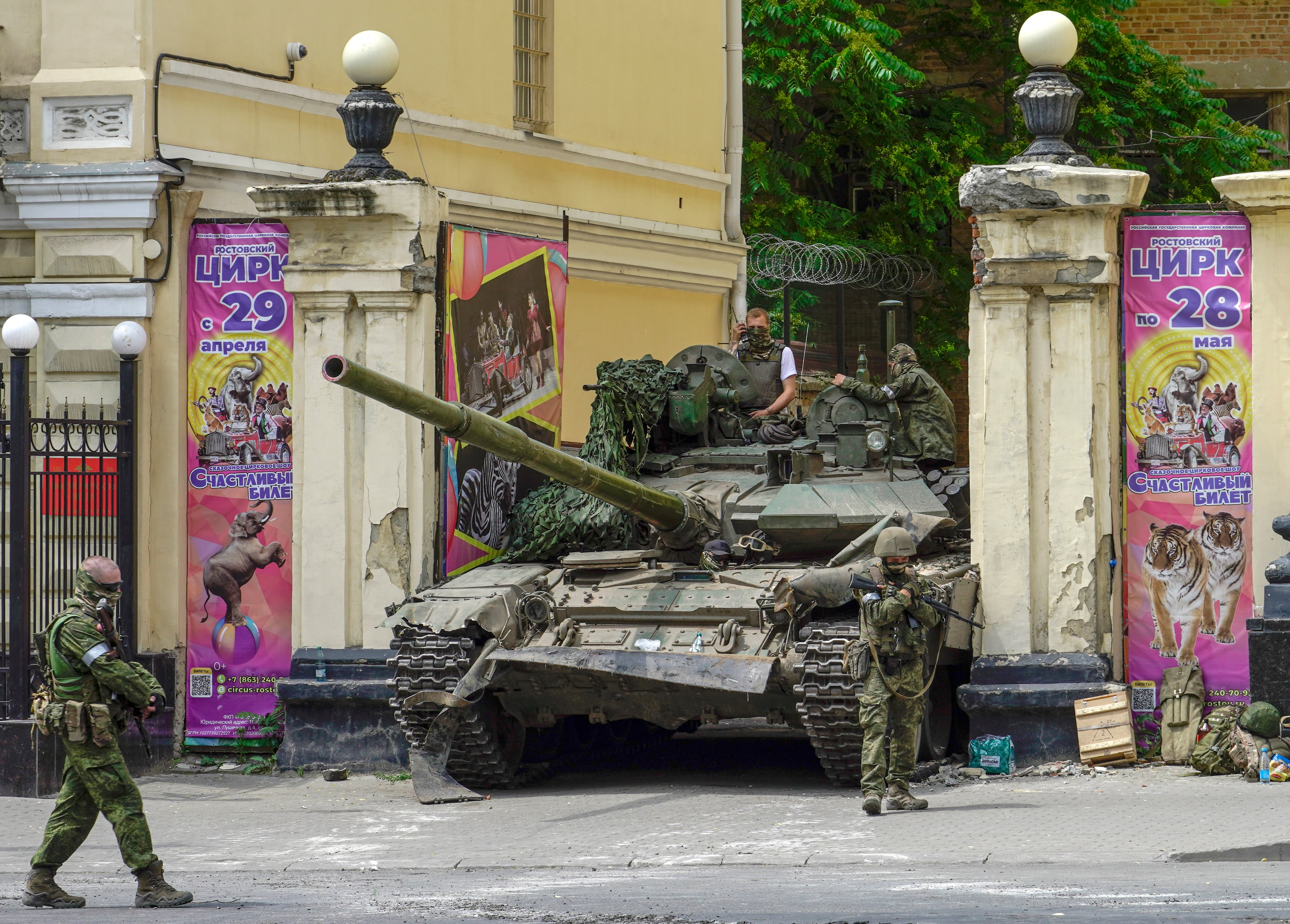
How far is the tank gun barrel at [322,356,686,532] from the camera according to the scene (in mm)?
10422

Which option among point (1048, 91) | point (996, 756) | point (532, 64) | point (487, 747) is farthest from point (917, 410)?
point (532, 64)

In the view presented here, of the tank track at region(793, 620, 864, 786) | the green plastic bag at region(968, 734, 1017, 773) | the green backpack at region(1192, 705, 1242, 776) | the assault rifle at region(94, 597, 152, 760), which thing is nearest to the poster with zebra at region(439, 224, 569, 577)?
the tank track at region(793, 620, 864, 786)

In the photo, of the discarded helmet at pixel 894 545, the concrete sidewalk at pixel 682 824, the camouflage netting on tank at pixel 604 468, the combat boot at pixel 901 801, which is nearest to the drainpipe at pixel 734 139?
the camouflage netting on tank at pixel 604 468

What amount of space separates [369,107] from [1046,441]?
→ 4.84 metres

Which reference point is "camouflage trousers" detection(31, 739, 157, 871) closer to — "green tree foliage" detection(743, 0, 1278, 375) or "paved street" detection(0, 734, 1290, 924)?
"paved street" detection(0, 734, 1290, 924)

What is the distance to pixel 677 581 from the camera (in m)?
12.1

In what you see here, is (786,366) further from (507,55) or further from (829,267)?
(829,267)

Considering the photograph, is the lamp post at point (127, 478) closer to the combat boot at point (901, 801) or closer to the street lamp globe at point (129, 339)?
the street lamp globe at point (129, 339)

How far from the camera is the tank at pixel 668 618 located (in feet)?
36.8

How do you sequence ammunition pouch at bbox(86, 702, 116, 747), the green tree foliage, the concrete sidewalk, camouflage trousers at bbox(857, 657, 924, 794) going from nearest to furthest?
1. ammunition pouch at bbox(86, 702, 116, 747)
2. the concrete sidewalk
3. camouflage trousers at bbox(857, 657, 924, 794)
4. the green tree foliage

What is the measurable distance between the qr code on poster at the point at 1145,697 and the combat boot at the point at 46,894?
6553 millimetres

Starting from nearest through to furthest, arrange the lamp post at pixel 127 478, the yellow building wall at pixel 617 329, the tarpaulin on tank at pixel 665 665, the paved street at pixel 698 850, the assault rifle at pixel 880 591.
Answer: the paved street at pixel 698 850
the assault rifle at pixel 880 591
the tarpaulin on tank at pixel 665 665
the lamp post at pixel 127 478
the yellow building wall at pixel 617 329

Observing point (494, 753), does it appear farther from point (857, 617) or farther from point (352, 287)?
point (352, 287)

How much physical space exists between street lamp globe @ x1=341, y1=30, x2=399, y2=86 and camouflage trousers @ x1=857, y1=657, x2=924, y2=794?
5.37 metres
